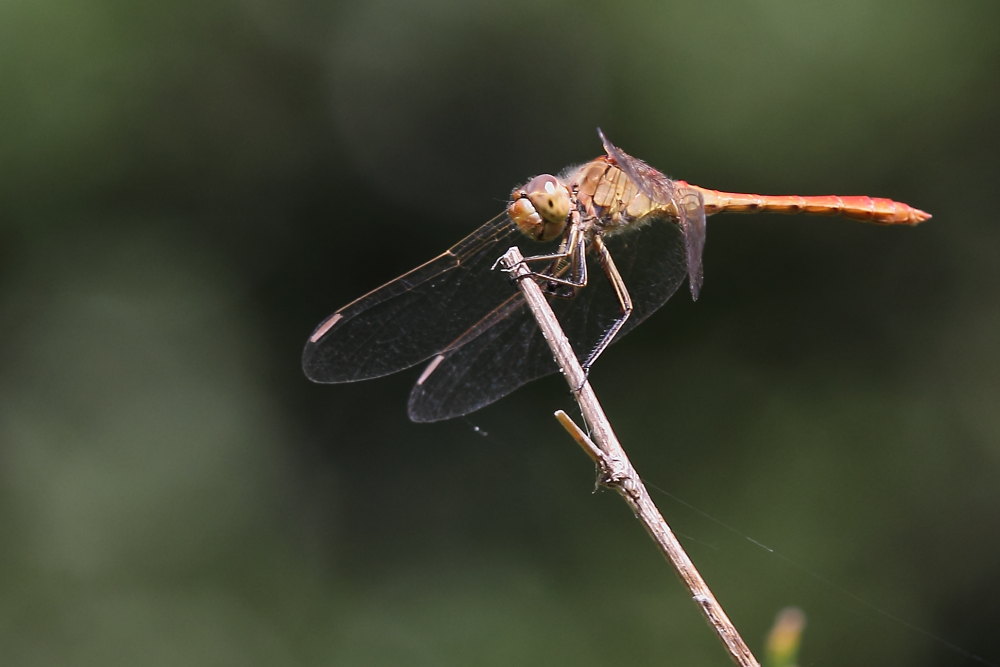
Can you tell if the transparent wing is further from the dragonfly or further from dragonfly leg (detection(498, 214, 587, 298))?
dragonfly leg (detection(498, 214, 587, 298))

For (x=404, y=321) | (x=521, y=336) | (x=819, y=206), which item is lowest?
(x=819, y=206)

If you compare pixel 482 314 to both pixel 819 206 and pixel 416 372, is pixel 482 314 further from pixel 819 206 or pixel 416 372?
pixel 416 372

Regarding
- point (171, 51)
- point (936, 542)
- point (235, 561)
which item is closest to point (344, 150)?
point (171, 51)

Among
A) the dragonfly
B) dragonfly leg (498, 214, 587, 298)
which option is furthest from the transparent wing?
dragonfly leg (498, 214, 587, 298)

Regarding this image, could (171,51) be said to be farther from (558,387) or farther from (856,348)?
(856,348)

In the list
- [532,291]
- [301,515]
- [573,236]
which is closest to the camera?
[532,291]

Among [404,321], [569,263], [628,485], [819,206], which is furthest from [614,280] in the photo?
[628,485]
